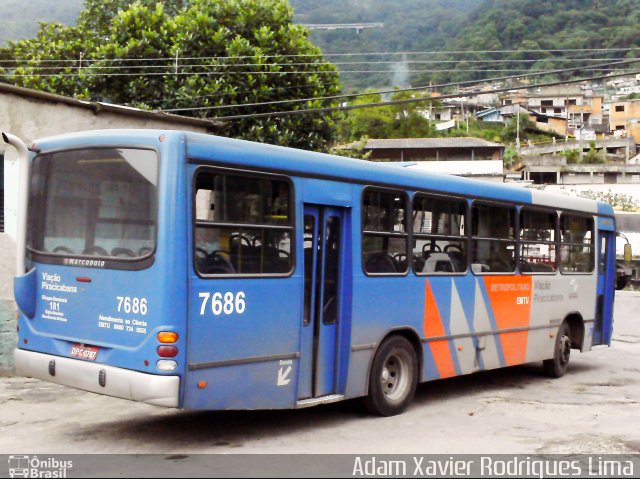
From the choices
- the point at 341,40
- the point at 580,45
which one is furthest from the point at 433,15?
the point at 580,45

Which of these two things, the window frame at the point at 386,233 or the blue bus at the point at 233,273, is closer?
the blue bus at the point at 233,273

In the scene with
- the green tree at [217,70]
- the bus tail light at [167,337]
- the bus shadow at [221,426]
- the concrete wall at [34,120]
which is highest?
the green tree at [217,70]

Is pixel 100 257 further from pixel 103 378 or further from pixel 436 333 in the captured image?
pixel 436 333

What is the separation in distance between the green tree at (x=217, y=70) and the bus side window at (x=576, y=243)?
12.7 meters

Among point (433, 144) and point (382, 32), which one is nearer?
point (433, 144)

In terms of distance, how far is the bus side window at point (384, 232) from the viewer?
31.5ft

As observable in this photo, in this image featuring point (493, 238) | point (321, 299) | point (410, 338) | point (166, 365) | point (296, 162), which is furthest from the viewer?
point (493, 238)

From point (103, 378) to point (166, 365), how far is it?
0.66 m

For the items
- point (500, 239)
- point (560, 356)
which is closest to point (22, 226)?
point (500, 239)

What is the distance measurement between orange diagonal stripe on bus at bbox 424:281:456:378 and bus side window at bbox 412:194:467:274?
0.34 m

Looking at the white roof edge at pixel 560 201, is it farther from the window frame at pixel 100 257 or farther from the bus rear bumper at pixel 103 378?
the bus rear bumper at pixel 103 378

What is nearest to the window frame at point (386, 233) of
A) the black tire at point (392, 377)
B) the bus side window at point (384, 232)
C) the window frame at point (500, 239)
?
the bus side window at point (384, 232)

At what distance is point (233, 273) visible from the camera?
793cm

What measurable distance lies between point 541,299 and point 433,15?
16277cm
